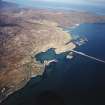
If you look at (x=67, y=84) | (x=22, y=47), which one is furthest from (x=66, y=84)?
(x=22, y=47)

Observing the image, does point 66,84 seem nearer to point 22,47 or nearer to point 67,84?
point 67,84

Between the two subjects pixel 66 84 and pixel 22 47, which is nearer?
pixel 66 84

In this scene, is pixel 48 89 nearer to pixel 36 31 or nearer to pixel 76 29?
pixel 36 31

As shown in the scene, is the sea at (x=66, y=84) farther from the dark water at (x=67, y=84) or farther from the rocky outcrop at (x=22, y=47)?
the rocky outcrop at (x=22, y=47)

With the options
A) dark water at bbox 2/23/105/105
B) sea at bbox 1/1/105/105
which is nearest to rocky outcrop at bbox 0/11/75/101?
sea at bbox 1/1/105/105

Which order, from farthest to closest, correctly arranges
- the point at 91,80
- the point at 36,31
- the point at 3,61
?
the point at 36,31 < the point at 3,61 < the point at 91,80

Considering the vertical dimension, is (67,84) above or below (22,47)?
below

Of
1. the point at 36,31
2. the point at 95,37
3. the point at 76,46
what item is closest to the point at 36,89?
the point at 76,46

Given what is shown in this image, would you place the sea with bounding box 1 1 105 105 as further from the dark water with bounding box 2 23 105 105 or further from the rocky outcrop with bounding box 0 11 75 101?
the rocky outcrop with bounding box 0 11 75 101
